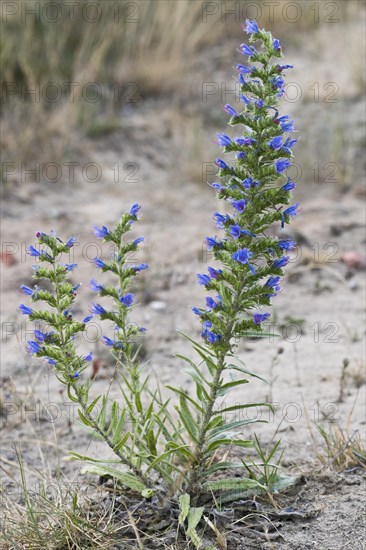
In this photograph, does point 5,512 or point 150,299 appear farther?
point 150,299

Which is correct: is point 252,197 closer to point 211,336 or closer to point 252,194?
point 252,194

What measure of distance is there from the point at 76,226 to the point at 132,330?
11.5 feet

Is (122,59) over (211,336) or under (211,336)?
over

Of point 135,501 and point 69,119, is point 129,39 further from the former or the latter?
point 135,501

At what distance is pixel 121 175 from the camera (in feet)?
24.6

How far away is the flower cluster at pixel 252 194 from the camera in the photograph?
285 centimetres

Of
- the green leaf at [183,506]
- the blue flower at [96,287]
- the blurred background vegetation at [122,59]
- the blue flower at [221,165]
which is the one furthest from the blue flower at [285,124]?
the blurred background vegetation at [122,59]

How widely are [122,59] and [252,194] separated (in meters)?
5.71

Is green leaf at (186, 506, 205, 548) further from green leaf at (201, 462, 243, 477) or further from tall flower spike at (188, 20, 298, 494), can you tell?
tall flower spike at (188, 20, 298, 494)

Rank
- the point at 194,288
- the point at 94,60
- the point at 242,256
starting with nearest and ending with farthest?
the point at 242,256
the point at 194,288
the point at 94,60

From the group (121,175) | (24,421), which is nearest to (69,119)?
(121,175)

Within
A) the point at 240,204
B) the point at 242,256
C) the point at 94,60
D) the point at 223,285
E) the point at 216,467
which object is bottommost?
the point at 216,467

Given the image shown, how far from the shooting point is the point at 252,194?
291cm

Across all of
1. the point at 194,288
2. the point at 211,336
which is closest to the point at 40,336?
the point at 211,336
